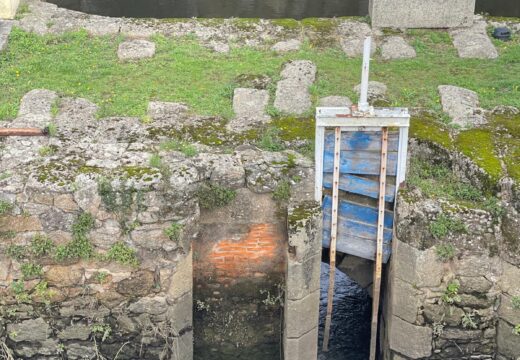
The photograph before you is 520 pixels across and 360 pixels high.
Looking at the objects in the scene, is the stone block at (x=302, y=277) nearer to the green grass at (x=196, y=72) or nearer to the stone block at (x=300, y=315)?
the stone block at (x=300, y=315)

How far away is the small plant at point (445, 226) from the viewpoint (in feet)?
23.9

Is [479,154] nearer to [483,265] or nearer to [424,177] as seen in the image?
[424,177]

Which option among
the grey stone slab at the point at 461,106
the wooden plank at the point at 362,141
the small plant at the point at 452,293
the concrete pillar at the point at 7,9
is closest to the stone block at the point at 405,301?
the small plant at the point at 452,293

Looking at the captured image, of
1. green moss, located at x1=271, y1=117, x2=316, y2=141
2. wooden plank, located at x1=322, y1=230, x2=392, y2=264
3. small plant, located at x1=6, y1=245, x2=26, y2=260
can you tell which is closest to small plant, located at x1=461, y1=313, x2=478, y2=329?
wooden plank, located at x1=322, y1=230, x2=392, y2=264

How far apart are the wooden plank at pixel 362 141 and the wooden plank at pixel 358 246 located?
3.06 feet

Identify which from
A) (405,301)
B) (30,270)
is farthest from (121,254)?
(405,301)

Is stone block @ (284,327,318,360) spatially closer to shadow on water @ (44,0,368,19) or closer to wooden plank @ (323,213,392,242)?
wooden plank @ (323,213,392,242)

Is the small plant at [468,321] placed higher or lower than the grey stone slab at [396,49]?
lower

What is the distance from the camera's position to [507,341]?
7.55m

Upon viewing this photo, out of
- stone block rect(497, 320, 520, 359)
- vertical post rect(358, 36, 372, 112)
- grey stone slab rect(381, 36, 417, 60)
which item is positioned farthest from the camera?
grey stone slab rect(381, 36, 417, 60)

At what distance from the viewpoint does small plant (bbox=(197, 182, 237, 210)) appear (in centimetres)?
763

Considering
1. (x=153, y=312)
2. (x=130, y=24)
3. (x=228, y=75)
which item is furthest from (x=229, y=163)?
(x=130, y=24)

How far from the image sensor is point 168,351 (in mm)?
7762

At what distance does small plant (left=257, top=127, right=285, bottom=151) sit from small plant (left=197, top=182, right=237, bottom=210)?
695mm
